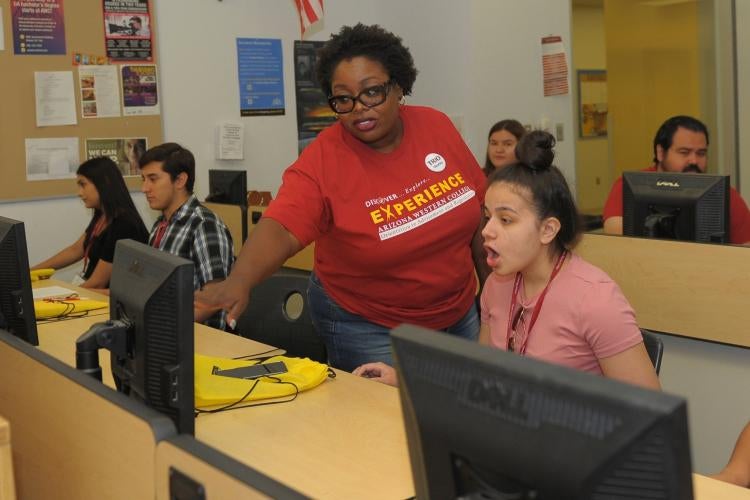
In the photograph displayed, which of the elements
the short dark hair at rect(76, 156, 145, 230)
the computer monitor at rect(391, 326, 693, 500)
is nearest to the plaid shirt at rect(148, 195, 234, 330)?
the short dark hair at rect(76, 156, 145, 230)

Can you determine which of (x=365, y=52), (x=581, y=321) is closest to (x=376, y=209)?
(x=365, y=52)

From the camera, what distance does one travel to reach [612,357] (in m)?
1.83

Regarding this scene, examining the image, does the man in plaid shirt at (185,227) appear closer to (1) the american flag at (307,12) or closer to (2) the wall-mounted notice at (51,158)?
(2) the wall-mounted notice at (51,158)

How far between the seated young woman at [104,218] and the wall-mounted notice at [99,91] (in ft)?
2.59

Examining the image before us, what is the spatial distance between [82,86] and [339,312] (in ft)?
9.51

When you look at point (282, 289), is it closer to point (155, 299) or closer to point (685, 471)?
point (155, 299)

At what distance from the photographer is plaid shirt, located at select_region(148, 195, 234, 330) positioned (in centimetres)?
317

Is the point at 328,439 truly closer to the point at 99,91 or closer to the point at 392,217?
the point at 392,217

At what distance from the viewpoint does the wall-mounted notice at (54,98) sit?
4672 mm

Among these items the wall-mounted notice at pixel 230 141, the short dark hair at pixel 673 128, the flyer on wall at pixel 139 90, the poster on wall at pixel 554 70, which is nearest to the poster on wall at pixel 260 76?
the wall-mounted notice at pixel 230 141

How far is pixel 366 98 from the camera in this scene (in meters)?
2.34

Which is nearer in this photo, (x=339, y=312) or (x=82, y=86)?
(x=339, y=312)

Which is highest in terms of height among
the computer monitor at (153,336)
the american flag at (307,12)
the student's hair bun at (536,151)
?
the american flag at (307,12)

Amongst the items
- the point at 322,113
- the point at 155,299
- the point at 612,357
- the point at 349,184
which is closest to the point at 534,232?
the point at 612,357
